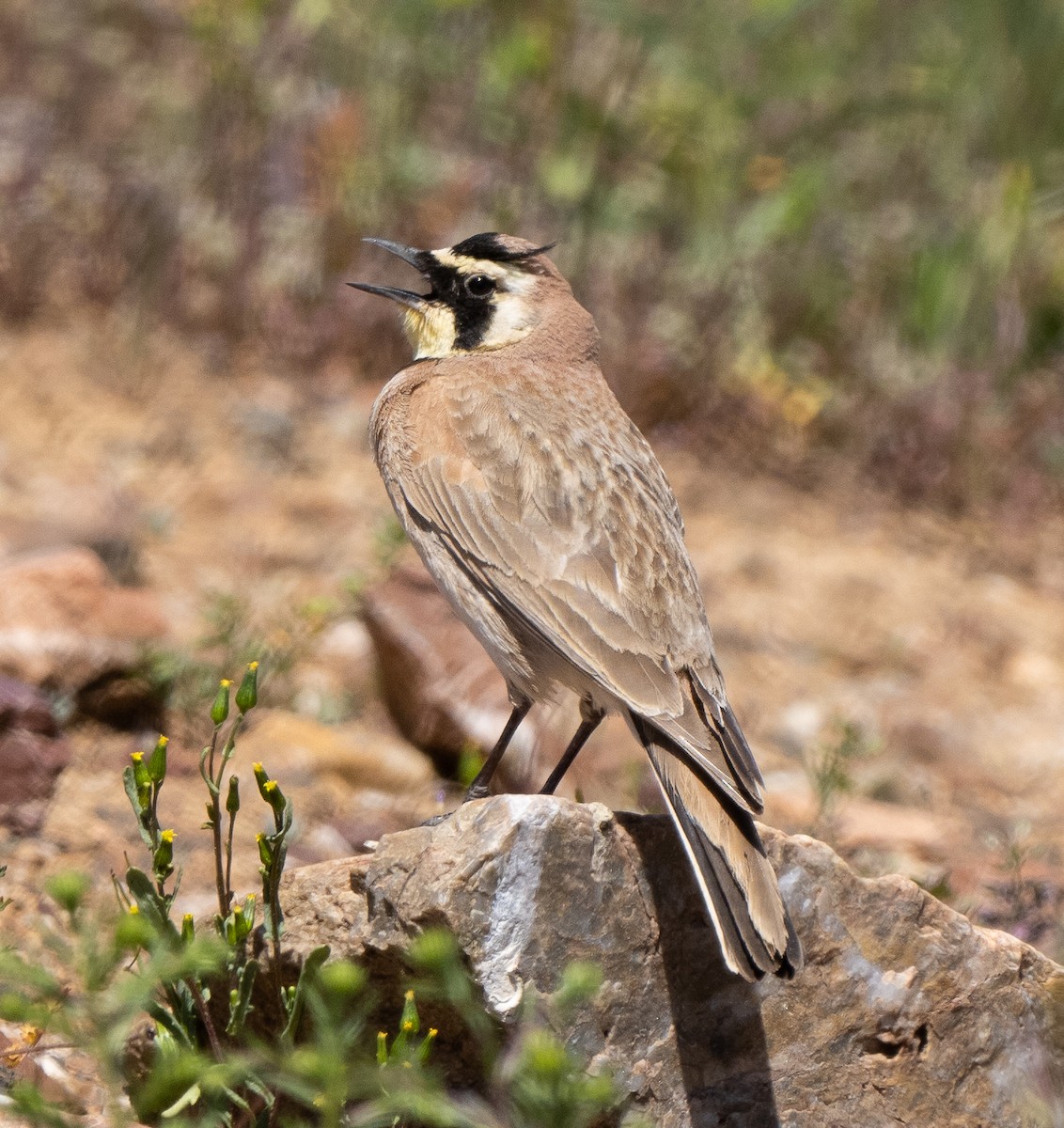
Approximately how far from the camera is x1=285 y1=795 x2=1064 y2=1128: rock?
3.05 meters

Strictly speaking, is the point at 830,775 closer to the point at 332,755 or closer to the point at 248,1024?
the point at 332,755

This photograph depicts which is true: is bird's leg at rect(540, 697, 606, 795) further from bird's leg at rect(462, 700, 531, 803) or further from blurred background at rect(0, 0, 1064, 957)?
blurred background at rect(0, 0, 1064, 957)

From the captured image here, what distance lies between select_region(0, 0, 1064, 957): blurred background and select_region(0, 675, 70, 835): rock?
46 cm

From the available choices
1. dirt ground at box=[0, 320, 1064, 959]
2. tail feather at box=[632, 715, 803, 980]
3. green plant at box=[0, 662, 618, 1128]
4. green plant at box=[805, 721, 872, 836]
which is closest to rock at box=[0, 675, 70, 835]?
dirt ground at box=[0, 320, 1064, 959]

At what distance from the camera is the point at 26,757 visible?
4277 millimetres

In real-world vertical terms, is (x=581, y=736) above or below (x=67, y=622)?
above

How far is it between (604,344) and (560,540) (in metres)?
4.19

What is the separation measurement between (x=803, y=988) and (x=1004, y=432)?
5.49m

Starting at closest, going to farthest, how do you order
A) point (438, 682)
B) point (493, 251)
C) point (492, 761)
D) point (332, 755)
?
point (492, 761) < point (493, 251) < point (332, 755) < point (438, 682)

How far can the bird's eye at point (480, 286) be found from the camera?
457cm

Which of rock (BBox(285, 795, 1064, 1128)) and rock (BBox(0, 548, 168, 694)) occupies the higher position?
rock (BBox(285, 795, 1064, 1128))

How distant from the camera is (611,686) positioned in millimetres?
3482

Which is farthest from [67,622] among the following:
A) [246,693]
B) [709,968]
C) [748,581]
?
[748,581]

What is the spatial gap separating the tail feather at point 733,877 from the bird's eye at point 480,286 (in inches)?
70.9
